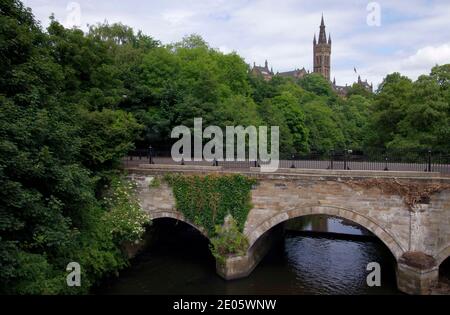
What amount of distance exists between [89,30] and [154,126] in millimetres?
19228

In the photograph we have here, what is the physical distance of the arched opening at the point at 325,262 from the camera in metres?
16.8

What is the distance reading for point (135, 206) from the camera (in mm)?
18734

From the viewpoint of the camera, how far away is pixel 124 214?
58.9ft

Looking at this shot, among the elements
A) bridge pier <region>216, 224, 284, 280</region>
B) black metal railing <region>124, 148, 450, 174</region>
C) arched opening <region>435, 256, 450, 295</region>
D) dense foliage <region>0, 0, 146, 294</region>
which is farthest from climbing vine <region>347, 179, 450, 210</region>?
dense foliage <region>0, 0, 146, 294</region>

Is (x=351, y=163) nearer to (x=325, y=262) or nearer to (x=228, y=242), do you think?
(x=325, y=262)

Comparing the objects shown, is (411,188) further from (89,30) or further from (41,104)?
(89,30)

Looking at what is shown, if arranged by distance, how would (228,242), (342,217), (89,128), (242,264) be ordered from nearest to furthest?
1. (342,217)
2. (228,242)
3. (242,264)
4. (89,128)

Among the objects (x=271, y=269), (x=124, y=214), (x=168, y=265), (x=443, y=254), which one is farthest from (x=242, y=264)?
(x=443, y=254)

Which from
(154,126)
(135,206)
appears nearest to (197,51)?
(154,126)

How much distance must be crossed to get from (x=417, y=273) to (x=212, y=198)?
370 inches

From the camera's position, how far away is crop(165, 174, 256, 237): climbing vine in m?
17.7

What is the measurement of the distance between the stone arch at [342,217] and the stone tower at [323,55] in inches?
4882

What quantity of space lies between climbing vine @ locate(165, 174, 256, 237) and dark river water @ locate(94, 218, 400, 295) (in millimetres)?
2581

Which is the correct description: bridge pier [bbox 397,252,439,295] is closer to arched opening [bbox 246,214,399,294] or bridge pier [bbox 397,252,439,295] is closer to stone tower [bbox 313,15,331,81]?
arched opening [bbox 246,214,399,294]
